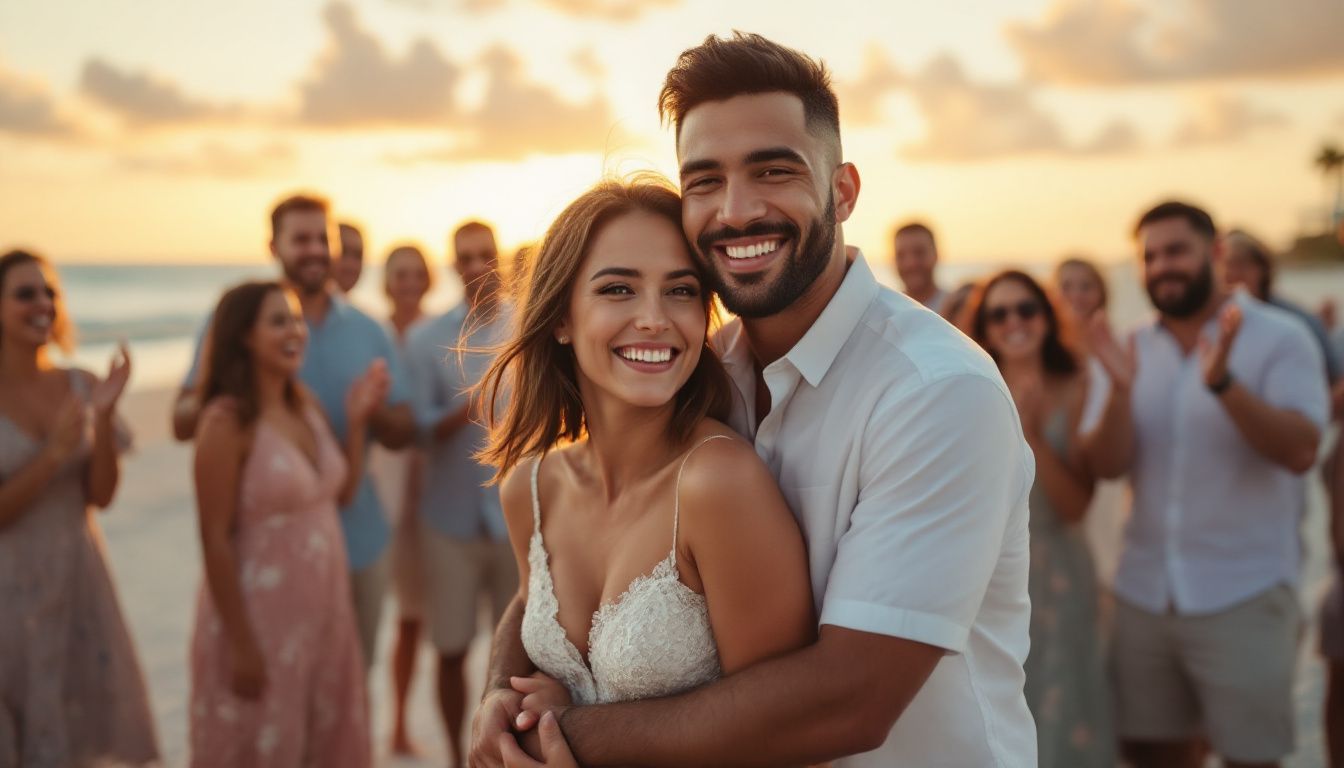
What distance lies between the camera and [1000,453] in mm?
2201

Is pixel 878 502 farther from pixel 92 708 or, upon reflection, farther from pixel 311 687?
pixel 92 708

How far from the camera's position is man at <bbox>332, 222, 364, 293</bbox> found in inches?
277

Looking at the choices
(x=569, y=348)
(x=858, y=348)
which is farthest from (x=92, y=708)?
(x=858, y=348)

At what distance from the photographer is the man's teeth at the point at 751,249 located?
2.46 meters

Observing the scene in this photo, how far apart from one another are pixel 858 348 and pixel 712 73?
74cm

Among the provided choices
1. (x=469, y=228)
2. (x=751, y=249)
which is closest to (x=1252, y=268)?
(x=469, y=228)

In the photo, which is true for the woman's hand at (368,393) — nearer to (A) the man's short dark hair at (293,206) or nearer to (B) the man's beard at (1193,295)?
(A) the man's short dark hair at (293,206)

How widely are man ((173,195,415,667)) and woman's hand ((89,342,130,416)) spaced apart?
2.88 ft

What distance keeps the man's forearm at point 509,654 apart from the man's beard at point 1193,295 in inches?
123

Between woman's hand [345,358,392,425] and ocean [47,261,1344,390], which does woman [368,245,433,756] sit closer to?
woman's hand [345,358,392,425]

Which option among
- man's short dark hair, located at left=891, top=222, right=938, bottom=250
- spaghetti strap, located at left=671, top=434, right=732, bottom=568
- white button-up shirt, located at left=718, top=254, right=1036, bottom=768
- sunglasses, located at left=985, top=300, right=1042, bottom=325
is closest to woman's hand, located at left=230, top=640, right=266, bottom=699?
spaghetti strap, located at left=671, top=434, right=732, bottom=568

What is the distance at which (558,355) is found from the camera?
291 centimetres

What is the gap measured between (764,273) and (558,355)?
0.71 meters

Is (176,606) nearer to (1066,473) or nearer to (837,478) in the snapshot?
(1066,473)
